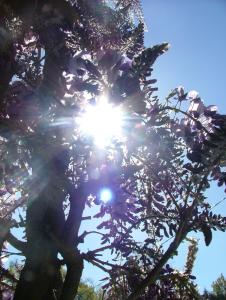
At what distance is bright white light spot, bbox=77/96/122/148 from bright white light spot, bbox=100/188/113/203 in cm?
41

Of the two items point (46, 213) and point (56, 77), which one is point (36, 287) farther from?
point (56, 77)

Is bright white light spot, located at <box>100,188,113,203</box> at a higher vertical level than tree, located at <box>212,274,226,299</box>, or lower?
Answer: lower

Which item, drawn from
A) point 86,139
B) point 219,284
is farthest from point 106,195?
point 219,284

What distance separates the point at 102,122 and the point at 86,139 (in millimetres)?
194

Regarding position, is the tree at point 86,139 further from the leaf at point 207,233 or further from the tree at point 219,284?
the tree at point 219,284

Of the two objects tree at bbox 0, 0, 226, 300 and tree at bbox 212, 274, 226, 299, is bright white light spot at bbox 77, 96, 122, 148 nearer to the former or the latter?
tree at bbox 0, 0, 226, 300

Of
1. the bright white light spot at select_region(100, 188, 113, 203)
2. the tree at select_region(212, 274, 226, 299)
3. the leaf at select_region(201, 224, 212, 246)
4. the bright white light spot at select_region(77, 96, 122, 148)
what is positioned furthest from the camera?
the tree at select_region(212, 274, 226, 299)

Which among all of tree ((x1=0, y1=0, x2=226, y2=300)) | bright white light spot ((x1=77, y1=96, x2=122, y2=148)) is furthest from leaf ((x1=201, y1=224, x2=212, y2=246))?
bright white light spot ((x1=77, y1=96, x2=122, y2=148))

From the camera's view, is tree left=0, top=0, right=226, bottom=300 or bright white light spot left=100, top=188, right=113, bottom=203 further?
bright white light spot left=100, top=188, right=113, bottom=203

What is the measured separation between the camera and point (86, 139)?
2.20 meters

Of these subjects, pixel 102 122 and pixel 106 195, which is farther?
pixel 106 195

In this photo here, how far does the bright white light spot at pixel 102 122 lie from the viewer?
1.97m

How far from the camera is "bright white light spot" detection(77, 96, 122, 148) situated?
197 cm

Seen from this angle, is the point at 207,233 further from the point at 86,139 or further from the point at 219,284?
the point at 219,284
